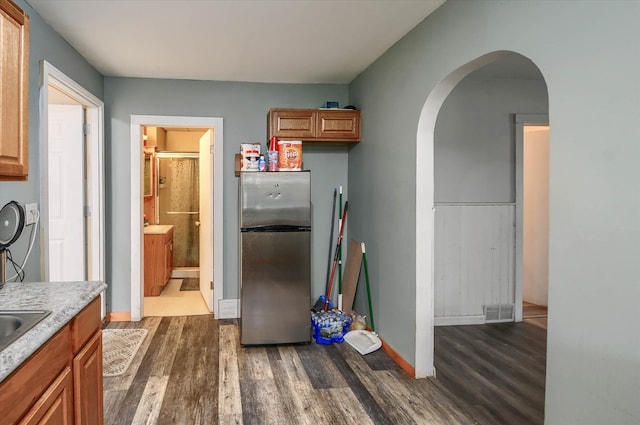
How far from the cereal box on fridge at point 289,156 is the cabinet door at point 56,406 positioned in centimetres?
254

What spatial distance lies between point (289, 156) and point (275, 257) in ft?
2.88

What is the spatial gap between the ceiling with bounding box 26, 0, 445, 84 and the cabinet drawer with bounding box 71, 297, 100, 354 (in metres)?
1.81

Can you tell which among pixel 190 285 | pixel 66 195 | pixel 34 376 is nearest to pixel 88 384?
pixel 34 376

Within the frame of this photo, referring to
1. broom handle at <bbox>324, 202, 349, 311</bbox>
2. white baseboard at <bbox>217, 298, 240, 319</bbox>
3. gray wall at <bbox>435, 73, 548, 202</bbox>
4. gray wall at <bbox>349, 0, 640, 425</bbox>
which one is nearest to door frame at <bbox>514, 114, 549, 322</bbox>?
gray wall at <bbox>435, 73, 548, 202</bbox>

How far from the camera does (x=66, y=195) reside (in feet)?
13.4

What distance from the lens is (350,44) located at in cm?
353

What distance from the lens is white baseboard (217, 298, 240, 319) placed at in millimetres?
4691

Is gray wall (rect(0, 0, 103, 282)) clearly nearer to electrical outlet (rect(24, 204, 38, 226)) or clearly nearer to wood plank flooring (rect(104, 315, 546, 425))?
electrical outlet (rect(24, 204, 38, 226))

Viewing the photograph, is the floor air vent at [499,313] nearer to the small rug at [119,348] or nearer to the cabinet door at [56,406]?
the small rug at [119,348]

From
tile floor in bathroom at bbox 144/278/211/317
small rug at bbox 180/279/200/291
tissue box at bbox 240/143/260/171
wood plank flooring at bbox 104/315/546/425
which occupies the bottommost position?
wood plank flooring at bbox 104/315/546/425

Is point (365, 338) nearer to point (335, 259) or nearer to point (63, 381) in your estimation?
point (335, 259)

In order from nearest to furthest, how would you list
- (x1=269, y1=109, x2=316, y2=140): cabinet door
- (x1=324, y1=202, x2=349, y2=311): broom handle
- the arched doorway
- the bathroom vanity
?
the arched doorway, (x1=269, y1=109, x2=316, y2=140): cabinet door, (x1=324, y1=202, x2=349, y2=311): broom handle, the bathroom vanity

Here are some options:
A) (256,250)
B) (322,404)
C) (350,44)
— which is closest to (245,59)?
(350,44)

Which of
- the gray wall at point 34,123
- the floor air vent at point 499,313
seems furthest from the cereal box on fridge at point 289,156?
the floor air vent at point 499,313
